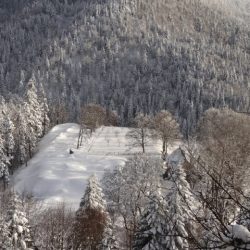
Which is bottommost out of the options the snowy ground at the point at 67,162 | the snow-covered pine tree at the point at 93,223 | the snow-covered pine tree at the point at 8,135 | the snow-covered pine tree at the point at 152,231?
the snowy ground at the point at 67,162

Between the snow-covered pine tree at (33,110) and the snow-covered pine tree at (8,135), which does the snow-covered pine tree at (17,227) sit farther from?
the snow-covered pine tree at (33,110)

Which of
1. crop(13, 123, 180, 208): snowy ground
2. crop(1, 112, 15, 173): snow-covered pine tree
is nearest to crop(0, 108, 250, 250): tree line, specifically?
crop(13, 123, 180, 208): snowy ground

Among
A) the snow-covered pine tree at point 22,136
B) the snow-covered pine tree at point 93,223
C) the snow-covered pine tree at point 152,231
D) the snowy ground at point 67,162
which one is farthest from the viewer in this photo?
the snow-covered pine tree at point 22,136

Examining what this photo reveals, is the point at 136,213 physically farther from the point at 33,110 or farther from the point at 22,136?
the point at 33,110

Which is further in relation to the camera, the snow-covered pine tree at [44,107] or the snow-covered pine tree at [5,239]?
the snow-covered pine tree at [44,107]

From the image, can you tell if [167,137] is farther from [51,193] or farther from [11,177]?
[11,177]

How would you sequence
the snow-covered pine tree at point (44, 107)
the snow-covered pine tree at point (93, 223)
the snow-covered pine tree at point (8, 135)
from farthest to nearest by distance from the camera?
the snow-covered pine tree at point (44, 107), the snow-covered pine tree at point (8, 135), the snow-covered pine tree at point (93, 223)

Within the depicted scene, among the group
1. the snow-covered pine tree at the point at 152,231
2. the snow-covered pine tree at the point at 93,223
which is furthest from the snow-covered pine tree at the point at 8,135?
the snow-covered pine tree at the point at 152,231

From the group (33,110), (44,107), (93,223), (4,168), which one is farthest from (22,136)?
(93,223)
